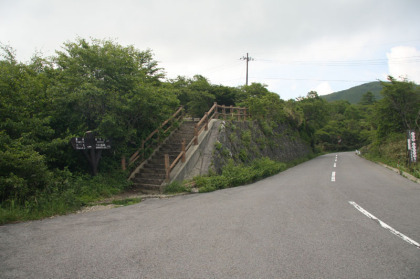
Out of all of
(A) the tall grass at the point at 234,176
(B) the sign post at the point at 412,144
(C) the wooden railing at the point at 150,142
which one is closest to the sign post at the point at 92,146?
(C) the wooden railing at the point at 150,142

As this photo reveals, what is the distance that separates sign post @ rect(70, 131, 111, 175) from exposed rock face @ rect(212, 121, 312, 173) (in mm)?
5111

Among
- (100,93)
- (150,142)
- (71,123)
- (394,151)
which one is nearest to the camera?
(100,93)

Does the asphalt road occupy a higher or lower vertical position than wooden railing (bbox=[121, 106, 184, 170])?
lower

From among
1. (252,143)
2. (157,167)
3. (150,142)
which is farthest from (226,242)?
(252,143)

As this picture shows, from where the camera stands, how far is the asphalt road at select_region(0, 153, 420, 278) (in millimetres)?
3291

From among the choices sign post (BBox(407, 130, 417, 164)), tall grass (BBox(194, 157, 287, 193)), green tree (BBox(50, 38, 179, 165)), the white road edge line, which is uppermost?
green tree (BBox(50, 38, 179, 165))

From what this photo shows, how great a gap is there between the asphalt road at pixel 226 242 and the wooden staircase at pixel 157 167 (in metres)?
3.50

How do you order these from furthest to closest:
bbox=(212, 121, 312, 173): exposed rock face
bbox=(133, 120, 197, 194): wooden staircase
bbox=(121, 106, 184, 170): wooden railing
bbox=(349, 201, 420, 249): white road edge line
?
1. bbox=(212, 121, 312, 173): exposed rock face
2. bbox=(121, 106, 184, 170): wooden railing
3. bbox=(133, 120, 197, 194): wooden staircase
4. bbox=(349, 201, 420, 249): white road edge line

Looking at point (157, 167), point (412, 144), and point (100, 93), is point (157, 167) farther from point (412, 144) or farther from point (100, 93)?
point (412, 144)

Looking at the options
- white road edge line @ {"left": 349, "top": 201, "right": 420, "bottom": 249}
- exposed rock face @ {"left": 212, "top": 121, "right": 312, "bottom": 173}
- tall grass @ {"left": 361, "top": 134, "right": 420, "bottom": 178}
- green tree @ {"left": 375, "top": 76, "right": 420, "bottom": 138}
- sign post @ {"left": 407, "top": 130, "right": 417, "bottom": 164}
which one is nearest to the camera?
white road edge line @ {"left": 349, "top": 201, "right": 420, "bottom": 249}

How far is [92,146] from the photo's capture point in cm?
923

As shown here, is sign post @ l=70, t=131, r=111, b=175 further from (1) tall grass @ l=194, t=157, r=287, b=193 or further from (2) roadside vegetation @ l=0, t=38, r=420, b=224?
(1) tall grass @ l=194, t=157, r=287, b=193

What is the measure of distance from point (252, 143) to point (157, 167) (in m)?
8.01

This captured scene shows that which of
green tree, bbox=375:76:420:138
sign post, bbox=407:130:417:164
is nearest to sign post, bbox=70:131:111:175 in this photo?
sign post, bbox=407:130:417:164
